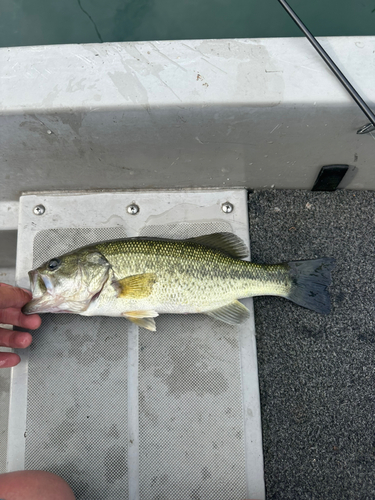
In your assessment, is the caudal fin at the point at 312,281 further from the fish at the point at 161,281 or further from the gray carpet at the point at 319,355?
the gray carpet at the point at 319,355

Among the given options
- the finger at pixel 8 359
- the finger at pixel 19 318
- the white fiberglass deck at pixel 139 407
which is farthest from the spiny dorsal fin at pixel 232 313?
the finger at pixel 8 359

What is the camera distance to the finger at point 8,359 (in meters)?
1.94

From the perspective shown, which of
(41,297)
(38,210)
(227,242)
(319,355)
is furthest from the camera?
(38,210)

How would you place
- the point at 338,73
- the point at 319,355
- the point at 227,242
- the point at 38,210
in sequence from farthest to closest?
the point at 38,210
the point at 319,355
the point at 227,242
the point at 338,73

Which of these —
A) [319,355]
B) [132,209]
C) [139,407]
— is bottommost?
[139,407]

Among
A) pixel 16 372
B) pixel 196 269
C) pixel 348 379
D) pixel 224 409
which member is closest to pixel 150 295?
pixel 196 269

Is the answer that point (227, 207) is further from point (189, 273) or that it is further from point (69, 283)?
point (69, 283)

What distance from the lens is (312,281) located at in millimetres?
2066

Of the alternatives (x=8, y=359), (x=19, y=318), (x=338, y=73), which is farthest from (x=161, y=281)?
(x=338, y=73)

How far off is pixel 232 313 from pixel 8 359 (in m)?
1.38

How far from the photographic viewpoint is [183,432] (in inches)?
79.4

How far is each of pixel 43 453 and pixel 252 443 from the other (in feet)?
4.18

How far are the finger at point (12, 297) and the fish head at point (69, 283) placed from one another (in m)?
0.16

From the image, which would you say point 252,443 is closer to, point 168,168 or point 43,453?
point 43,453
